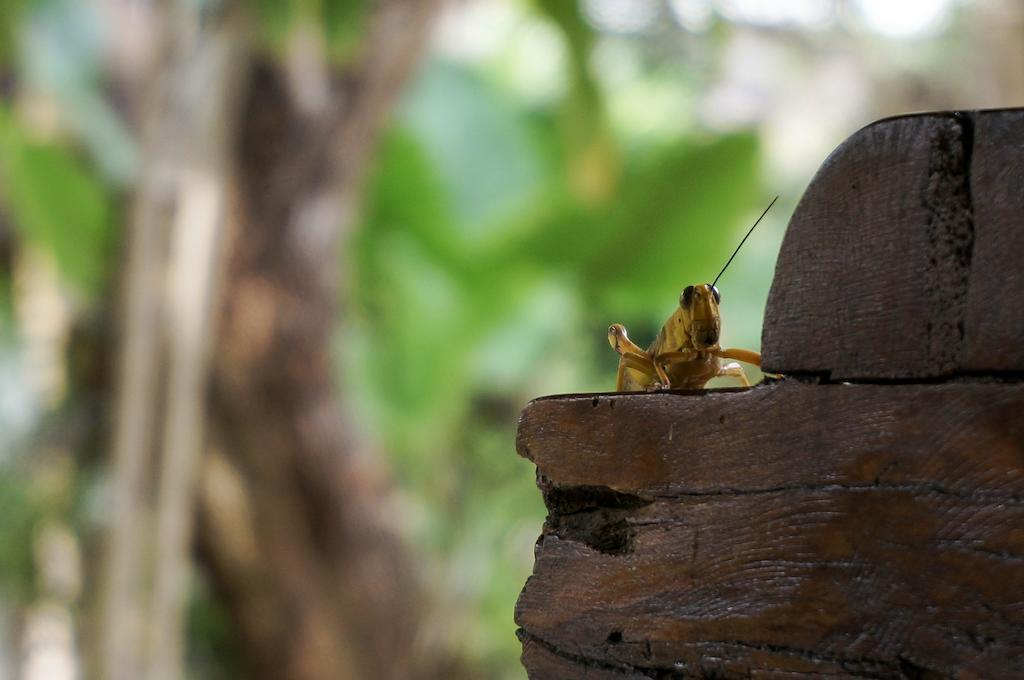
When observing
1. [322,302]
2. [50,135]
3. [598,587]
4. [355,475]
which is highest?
[50,135]

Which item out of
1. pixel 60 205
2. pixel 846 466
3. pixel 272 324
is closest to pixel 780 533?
pixel 846 466

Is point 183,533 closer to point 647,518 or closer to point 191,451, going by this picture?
point 191,451

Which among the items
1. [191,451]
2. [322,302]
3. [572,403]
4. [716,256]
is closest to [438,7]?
[322,302]

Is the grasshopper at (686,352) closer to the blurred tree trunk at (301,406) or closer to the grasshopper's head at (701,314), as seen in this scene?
the grasshopper's head at (701,314)

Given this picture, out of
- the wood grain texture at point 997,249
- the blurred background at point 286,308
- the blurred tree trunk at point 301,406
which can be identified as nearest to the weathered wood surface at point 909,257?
the wood grain texture at point 997,249

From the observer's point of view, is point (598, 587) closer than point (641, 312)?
Yes

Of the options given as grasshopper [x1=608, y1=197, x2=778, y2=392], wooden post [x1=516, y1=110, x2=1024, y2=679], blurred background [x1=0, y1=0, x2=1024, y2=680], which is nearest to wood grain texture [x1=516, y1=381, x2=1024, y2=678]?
wooden post [x1=516, y1=110, x2=1024, y2=679]
